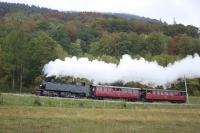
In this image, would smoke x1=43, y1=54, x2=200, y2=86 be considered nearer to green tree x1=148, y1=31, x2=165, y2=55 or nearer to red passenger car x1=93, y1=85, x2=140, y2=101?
red passenger car x1=93, y1=85, x2=140, y2=101

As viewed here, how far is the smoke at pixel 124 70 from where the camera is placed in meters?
57.0

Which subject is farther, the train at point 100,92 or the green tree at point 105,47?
the green tree at point 105,47

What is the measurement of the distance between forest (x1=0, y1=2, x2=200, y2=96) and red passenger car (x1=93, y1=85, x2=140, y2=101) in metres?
8.00

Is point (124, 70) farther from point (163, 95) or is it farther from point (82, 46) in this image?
point (82, 46)

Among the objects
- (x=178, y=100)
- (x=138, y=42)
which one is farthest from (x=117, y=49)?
(x=178, y=100)

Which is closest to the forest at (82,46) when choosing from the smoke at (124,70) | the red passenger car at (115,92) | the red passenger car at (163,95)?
the smoke at (124,70)

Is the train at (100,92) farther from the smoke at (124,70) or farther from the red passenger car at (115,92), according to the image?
the smoke at (124,70)

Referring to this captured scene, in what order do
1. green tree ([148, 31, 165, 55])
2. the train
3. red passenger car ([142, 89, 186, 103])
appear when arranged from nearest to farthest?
the train, red passenger car ([142, 89, 186, 103]), green tree ([148, 31, 165, 55])

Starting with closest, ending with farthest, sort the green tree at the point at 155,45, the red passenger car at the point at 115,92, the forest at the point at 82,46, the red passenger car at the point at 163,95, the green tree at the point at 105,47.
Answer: the red passenger car at the point at 115,92 < the red passenger car at the point at 163,95 < the forest at the point at 82,46 < the green tree at the point at 105,47 < the green tree at the point at 155,45

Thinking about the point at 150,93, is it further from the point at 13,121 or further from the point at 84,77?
the point at 13,121

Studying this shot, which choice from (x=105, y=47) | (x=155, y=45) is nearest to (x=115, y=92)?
(x=105, y=47)

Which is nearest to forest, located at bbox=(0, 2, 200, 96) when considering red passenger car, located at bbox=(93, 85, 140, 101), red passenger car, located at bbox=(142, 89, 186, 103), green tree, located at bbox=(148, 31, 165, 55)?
green tree, located at bbox=(148, 31, 165, 55)

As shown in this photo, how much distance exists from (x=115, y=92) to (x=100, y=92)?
3267mm

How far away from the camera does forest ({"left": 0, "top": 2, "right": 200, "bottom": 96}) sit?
221 feet
